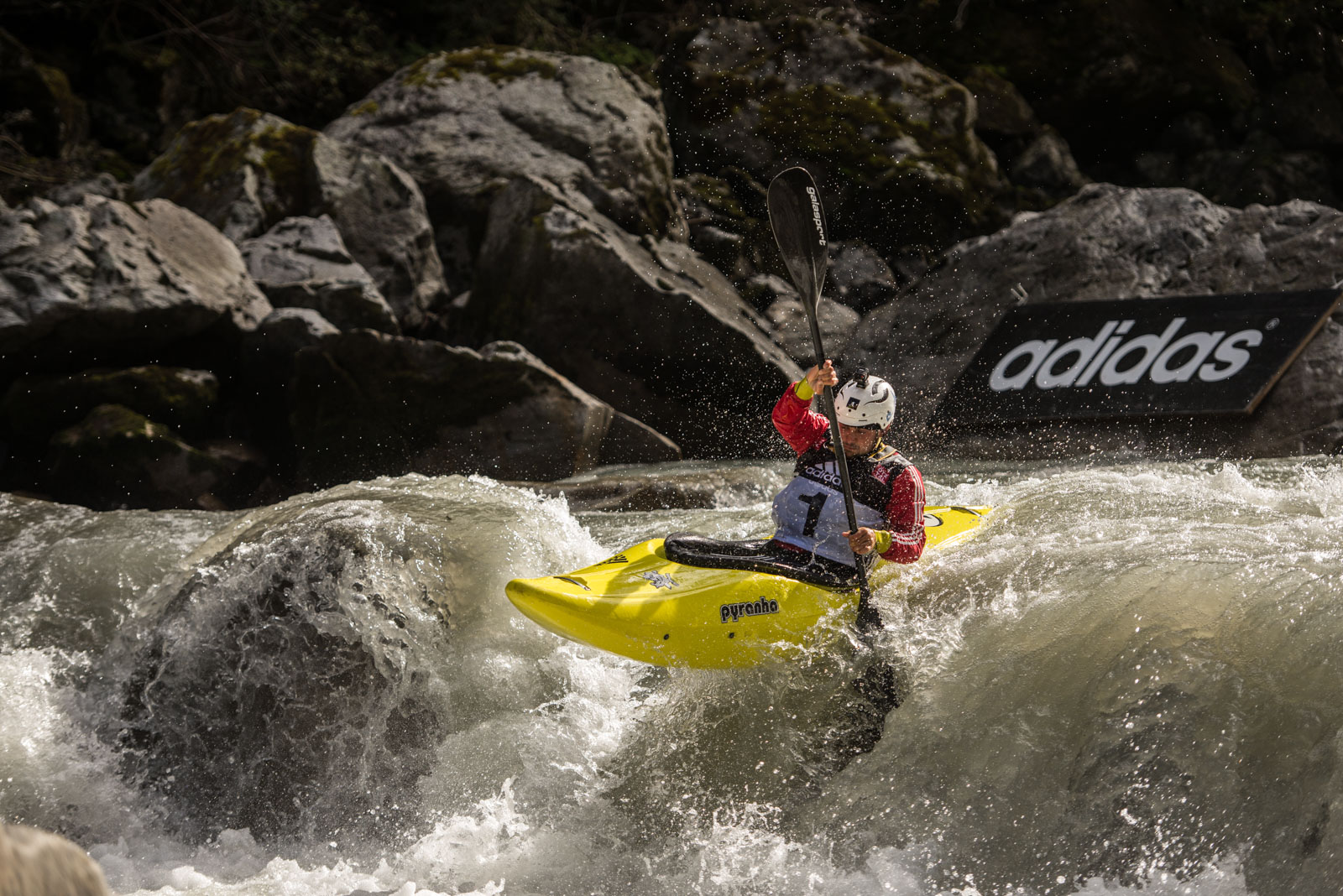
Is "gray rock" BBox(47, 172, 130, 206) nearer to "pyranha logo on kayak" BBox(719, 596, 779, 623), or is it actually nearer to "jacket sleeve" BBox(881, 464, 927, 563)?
"pyranha logo on kayak" BBox(719, 596, 779, 623)

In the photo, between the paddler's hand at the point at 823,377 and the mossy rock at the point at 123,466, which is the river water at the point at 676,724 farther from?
the mossy rock at the point at 123,466

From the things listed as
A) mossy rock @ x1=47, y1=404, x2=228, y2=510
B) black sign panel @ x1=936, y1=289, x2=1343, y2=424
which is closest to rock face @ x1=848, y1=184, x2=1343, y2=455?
black sign panel @ x1=936, y1=289, x2=1343, y2=424

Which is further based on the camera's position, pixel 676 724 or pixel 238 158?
pixel 238 158

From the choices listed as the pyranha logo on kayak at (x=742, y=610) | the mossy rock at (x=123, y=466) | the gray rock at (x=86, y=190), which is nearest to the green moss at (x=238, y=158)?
the gray rock at (x=86, y=190)

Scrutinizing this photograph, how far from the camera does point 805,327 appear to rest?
9.35 m

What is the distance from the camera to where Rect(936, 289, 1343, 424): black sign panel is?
688cm

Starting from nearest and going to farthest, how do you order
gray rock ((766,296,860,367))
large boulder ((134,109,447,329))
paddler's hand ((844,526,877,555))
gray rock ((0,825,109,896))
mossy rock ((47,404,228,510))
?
gray rock ((0,825,109,896))
paddler's hand ((844,526,877,555))
mossy rock ((47,404,228,510))
large boulder ((134,109,447,329))
gray rock ((766,296,860,367))

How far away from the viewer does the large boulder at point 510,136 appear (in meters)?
9.52

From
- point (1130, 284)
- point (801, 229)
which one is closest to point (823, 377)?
point (801, 229)

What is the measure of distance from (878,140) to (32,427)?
7.96 metres

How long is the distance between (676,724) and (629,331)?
4992mm

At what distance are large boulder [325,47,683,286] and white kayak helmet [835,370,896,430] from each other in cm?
613

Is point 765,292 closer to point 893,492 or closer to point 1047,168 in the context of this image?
point 1047,168

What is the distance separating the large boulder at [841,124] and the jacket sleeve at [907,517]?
306 inches
